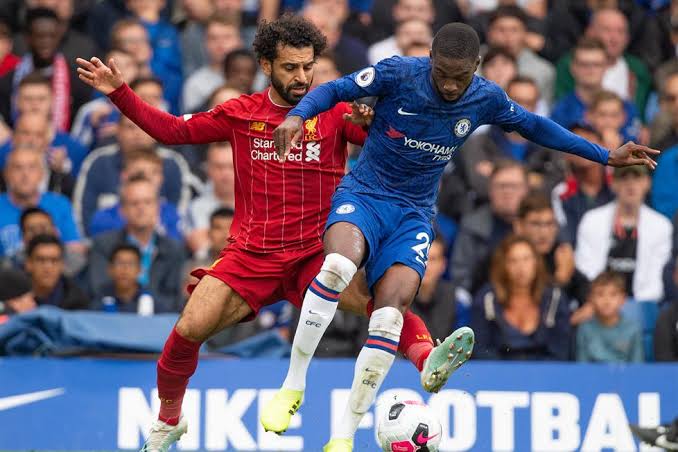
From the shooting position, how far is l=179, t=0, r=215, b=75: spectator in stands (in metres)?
15.7

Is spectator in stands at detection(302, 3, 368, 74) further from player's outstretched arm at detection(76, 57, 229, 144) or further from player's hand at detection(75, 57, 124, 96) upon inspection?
player's hand at detection(75, 57, 124, 96)

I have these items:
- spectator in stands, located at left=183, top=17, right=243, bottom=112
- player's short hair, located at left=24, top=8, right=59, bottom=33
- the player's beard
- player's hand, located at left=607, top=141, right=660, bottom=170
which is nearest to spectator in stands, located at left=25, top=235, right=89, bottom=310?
spectator in stands, located at left=183, top=17, right=243, bottom=112

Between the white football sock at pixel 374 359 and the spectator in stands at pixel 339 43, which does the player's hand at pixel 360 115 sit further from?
the spectator in stands at pixel 339 43

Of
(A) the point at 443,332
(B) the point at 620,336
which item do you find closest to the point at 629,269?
(B) the point at 620,336

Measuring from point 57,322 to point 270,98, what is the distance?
3.47 m

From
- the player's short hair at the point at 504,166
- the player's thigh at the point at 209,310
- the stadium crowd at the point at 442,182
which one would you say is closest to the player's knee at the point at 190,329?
the player's thigh at the point at 209,310

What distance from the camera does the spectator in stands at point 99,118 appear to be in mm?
14664

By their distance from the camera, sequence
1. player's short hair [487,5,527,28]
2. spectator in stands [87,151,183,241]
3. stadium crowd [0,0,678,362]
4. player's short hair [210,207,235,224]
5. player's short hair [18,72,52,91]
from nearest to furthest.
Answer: stadium crowd [0,0,678,362]
player's short hair [210,207,235,224]
spectator in stands [87,151,183,241]
player's short hair [18,72,52,91]
player's short hair [487,5,527,28]

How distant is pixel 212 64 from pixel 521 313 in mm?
4531

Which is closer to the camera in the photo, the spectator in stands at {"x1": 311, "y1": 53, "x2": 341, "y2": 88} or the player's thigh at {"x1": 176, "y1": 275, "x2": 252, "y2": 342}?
the player's thigh at {"x1": 176, "y1": 275, "x2": 252, "y2": 342}

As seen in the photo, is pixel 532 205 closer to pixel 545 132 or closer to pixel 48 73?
pixel 545 132

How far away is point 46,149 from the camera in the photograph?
47.3ft

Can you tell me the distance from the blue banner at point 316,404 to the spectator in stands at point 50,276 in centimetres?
106

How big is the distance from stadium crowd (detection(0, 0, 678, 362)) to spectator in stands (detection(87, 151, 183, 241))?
0.02 metres
